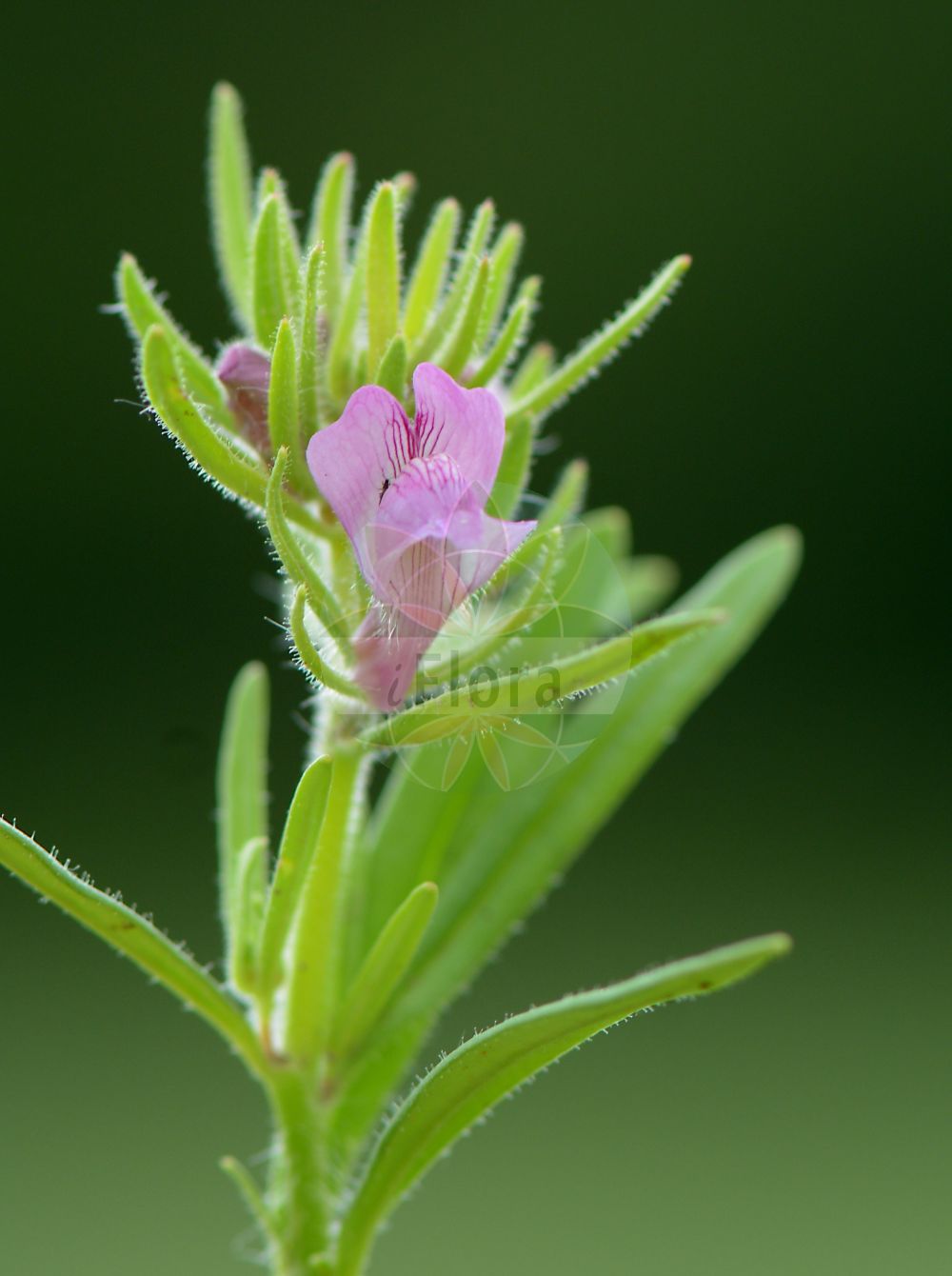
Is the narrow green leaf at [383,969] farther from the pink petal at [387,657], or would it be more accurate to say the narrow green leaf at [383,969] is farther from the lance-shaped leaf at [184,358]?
the lance-shaped leaf at [184,358]

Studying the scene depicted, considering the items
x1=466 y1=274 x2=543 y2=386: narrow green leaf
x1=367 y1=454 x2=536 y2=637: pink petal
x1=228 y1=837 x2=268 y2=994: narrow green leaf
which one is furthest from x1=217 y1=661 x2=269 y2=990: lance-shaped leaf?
x1=466 y1=274 x2=543 y2=386: narrow green leaf

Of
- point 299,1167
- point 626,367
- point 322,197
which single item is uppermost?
point 626,367

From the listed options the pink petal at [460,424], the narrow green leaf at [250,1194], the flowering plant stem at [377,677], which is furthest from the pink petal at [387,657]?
the narrow green leaf at [250,1194]

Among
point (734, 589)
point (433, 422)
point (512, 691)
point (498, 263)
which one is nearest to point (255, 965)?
point (512, 691)

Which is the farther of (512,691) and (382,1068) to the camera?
(382,1068)

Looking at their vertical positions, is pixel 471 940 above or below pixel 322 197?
below

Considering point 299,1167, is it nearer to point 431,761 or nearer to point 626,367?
point 431,761

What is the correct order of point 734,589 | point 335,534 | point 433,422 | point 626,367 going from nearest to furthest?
1. point 433,422
2. point 335,534
3. point 734,589
4. point 626,367
